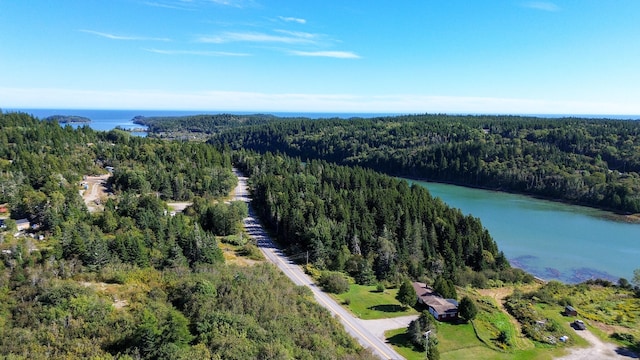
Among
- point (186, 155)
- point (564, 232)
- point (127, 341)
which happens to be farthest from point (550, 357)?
point (186, 155)

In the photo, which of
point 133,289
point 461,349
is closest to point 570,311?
point 461,349

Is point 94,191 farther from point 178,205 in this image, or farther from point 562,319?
point 562,319

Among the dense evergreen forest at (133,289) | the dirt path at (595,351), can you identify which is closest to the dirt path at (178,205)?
the dense evergreen forest at (133,289)

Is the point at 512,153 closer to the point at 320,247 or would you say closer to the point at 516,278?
the point at 516,278

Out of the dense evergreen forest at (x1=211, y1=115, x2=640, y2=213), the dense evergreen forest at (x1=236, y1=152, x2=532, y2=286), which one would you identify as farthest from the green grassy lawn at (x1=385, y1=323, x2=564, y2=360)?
the dense evergreen forest at (x1=211, y1=115, x2=640, y2=213)

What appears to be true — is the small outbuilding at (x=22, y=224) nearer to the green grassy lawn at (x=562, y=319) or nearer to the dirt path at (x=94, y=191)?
the dirt path at (x=94, y=191)
